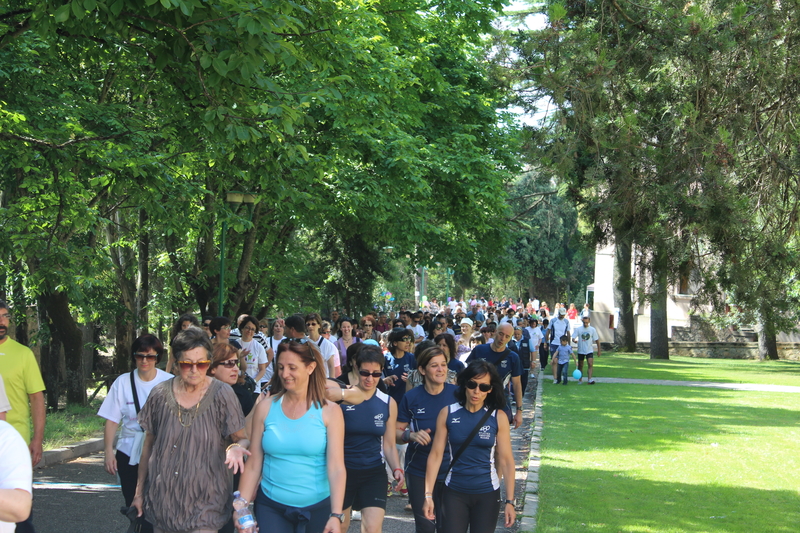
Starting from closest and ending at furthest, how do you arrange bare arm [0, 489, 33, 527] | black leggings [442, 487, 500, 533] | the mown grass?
bare arm [0, 489, 33, 527] < black leggings [442, 487, 500, 533] < the mown grass

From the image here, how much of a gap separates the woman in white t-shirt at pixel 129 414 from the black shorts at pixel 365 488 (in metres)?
1.40

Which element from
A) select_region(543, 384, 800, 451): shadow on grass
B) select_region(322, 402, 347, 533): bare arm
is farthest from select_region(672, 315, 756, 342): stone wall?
select_region(322, 402, 347, 533): bare arm

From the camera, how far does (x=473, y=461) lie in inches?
211

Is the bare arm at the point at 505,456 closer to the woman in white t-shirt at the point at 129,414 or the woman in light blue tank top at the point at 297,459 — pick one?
the woman in light blue tank top at the point at 297,459

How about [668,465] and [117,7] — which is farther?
[668,465]

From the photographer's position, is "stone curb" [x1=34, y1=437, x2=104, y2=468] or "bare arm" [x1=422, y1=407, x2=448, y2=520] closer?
"bare arm" [x1=422, y1=407, x2=448, y2=520]

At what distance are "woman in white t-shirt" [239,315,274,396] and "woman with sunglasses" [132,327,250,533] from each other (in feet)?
16.9

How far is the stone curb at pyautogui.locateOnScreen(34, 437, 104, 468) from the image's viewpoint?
10.1 meters

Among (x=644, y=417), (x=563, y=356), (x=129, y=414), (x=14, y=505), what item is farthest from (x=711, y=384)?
(x=14, y=505)

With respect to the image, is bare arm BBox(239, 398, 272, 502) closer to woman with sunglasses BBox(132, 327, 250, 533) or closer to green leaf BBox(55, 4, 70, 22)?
woman with sunglasses BBox(132, 327, 250, 533)

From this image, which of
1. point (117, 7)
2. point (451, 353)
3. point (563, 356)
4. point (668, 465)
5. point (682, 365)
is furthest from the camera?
point (682, 365)

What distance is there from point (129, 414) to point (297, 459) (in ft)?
6.29

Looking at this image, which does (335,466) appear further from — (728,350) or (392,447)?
(728,350)

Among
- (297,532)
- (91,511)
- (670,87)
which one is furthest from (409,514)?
(670,87)
